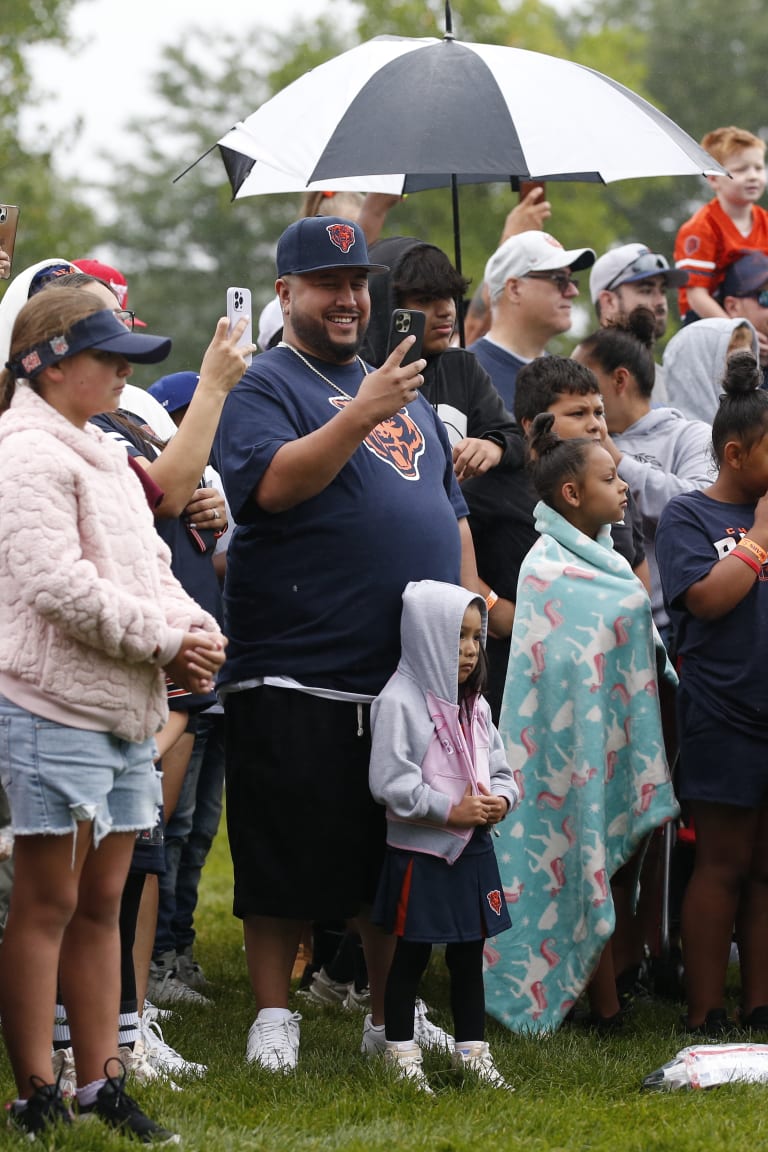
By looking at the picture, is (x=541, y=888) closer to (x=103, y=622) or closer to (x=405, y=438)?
(x=405, y=438)

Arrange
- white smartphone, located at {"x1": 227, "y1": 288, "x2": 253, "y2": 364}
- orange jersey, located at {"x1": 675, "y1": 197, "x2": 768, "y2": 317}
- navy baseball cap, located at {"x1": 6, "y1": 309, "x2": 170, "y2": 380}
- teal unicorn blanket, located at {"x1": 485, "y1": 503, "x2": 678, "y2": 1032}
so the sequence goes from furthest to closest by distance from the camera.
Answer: orange jersey, located at {"x1": 675, "y1": 197, "x2": 768, "y2": 317}
teal unicorn blanket, located at {"x1": 485, "y1": 503, "x2": 678, "y2": 1032}
white smartphone, located at {"x1": 227, "y1": 288, "x2": 253, "y2": 364}
navy baseball cap, located at {"x1": 6, "y1": 309, "x2": 170, "y2": 380}

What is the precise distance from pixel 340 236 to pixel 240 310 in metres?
0.41

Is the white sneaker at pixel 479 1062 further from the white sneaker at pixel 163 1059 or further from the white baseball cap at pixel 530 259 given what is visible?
the white baseball cap at pixel 530 259

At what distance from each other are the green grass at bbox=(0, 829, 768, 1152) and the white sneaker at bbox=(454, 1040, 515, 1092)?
0.17 feet

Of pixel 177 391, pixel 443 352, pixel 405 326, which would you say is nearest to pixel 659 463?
pixel 443 352

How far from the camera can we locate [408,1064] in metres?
4.61

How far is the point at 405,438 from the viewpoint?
505 centimetres

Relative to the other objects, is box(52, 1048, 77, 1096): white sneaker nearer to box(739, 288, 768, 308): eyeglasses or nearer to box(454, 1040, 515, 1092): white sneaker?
box(454, 1040, 515, 1092): white sneaker

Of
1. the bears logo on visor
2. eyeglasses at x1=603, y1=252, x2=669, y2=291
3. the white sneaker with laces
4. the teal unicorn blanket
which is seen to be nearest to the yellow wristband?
the teal unicorn blanket

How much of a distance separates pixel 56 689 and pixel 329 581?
124 cm

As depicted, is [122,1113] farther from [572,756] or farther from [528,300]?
[528,300]

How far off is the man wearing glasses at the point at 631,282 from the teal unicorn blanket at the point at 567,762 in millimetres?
2429

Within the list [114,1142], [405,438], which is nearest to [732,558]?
[405,438]

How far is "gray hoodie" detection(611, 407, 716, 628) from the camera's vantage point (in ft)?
20.8
